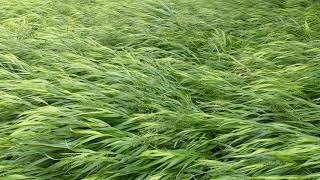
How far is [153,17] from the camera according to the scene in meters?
4.30

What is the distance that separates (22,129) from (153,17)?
244 centimetres

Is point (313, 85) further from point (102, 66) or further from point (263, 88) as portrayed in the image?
point (102, 66)

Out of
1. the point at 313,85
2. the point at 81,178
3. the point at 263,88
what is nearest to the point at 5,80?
the point at 81,178

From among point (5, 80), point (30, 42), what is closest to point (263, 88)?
point (5, 80)

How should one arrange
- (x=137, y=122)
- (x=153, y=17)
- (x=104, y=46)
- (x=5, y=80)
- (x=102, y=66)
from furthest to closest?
(x=153, y=17) → (x=104, y=46) → (x=102, y=66) → (x=5, y=80) → (x=137, y=122)

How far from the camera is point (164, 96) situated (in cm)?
263

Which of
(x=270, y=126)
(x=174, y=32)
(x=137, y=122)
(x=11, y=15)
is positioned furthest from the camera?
(x=11, y=15)

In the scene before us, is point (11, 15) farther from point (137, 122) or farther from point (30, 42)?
point (137, 122)

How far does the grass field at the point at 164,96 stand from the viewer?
2041mm

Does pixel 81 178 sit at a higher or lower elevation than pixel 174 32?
lower

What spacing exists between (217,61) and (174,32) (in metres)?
0.80

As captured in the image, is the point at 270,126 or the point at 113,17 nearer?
the point at 270,126

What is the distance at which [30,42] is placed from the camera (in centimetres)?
366

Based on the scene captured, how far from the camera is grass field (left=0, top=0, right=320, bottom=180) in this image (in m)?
2.04
